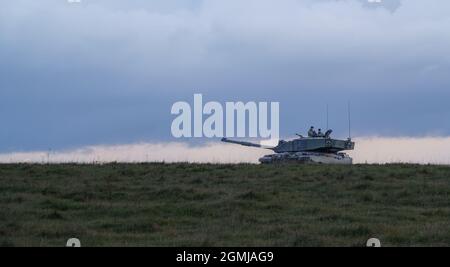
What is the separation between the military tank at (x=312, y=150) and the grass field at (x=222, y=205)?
13130 millimetres

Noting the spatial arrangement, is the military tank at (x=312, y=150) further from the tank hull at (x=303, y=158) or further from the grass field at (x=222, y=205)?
the grass field at (x=222, y=205)

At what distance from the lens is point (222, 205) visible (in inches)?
731

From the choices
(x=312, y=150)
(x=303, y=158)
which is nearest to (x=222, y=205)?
(x=303, y=158)

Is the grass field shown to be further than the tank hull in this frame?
No

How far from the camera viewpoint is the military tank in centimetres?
4209

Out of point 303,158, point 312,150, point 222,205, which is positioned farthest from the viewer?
point 312,150

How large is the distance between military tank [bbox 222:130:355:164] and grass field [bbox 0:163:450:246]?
13130 mm

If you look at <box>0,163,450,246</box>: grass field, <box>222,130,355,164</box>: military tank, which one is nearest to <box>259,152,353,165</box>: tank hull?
<box>222,130,355,164</box>: military tank

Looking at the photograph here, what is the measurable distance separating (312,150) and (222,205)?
84.0 feet

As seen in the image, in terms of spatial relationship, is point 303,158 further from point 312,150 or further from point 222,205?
point 222,205

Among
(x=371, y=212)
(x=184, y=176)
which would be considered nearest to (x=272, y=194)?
(x=371, y=212)

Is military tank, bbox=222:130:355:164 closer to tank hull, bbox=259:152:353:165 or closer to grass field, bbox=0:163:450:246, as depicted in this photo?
tank hull, bbox=259:152:353:165
